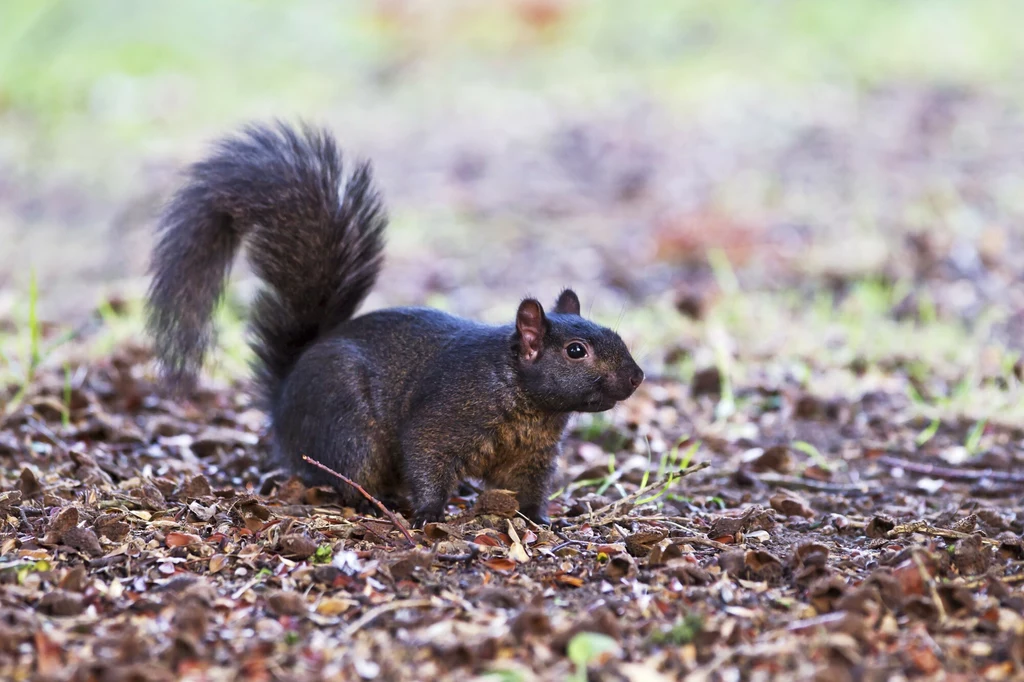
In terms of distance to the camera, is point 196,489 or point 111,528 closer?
point 111,528

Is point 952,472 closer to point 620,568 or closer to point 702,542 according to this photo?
point 702,542

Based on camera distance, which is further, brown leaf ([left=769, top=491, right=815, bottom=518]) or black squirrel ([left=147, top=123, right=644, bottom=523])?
brown leaf ([left=769, top=491, right=815, bottom=518])

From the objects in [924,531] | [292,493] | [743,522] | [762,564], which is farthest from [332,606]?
[924,531]

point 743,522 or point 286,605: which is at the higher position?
point 743,522

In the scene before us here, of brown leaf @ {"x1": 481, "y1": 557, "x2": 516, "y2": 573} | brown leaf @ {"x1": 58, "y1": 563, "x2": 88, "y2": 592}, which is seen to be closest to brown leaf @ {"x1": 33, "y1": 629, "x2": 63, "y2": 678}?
brown leaf @ {"x1": 58, "y1": 563, "x2": 88, "y2": 592}

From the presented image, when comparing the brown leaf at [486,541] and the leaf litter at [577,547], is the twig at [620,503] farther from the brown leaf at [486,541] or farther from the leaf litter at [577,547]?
the brown leaf at [486,541]

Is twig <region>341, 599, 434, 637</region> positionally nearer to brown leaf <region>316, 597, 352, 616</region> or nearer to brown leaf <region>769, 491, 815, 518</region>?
brown leaf <region>316, 597, 352, 616</region>

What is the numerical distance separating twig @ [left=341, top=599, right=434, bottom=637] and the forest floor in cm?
1

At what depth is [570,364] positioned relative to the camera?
3.74 metres

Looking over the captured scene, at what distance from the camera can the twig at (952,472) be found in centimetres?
438

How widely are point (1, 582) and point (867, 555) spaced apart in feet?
7.86

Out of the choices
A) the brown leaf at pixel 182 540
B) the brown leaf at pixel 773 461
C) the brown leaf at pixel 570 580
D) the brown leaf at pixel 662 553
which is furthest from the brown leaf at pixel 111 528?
the brown leaf at pixel 773 461

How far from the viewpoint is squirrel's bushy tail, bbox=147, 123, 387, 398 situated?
407 cm

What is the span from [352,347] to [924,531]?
1.96m
